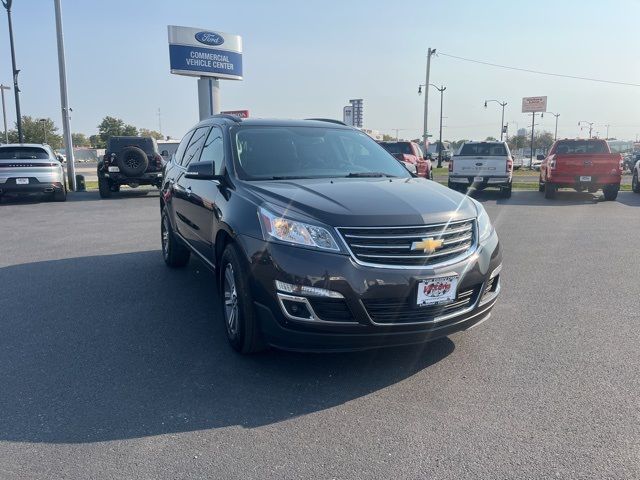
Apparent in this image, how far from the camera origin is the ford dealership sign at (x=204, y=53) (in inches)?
1029

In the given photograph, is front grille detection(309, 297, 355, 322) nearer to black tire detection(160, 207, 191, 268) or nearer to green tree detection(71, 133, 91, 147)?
black tire detection(160, 207, 191, 268)

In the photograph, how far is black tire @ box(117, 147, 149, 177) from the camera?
51.8 feet

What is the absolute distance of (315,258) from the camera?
3.45 meters

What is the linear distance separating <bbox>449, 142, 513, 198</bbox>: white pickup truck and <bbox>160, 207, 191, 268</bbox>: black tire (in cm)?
1173

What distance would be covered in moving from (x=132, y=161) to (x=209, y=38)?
13356 millimetres

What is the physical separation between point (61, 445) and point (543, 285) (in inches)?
200

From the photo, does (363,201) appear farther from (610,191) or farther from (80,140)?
(80,140)

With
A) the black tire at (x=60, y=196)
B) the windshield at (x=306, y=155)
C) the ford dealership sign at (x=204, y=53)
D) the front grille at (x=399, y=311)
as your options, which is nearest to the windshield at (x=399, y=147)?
the black tire at (x=60, y=196)

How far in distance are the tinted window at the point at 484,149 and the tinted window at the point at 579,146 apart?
1.69 m

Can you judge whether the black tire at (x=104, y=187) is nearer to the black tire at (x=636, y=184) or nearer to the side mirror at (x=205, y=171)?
the side mirror at (x=205, y=171)

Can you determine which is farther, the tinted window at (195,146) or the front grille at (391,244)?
the tinted window at (195,146)

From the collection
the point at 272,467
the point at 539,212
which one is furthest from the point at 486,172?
the point at 272,467

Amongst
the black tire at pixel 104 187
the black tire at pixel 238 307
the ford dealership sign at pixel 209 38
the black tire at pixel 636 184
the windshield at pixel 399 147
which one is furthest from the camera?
the ford dealership sign at pixel 209 38

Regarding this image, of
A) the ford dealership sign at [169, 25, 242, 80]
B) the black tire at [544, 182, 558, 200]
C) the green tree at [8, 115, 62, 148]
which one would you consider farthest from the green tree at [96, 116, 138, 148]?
the black tire at [544, 182, 558, 200]
